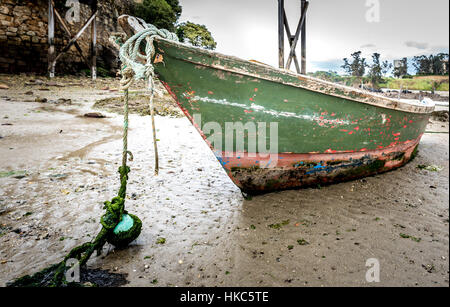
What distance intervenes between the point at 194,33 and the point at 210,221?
17193 mm

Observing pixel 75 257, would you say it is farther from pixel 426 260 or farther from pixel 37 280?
pixel 426 260

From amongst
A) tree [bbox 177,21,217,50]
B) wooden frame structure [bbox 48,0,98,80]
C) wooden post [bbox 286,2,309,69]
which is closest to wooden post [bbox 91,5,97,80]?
wooden frame structure [bbox 48,0,98,80]

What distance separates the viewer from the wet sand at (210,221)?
180cm

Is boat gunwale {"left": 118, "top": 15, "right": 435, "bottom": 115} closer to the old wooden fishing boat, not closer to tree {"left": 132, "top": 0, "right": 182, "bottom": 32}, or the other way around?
the old wooden fishing boat

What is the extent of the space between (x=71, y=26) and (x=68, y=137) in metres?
8.93

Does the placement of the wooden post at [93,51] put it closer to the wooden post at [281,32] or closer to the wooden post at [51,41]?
the wooden post at [51,41]

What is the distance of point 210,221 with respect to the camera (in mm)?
2502

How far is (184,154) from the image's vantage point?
4555 millimetres

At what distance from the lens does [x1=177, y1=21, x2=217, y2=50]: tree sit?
16688 mm

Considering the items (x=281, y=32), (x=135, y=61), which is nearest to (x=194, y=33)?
(x=281, y=32)

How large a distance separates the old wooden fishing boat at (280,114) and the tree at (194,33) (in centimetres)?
1499

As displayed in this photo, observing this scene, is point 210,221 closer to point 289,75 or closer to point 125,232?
point 125,232

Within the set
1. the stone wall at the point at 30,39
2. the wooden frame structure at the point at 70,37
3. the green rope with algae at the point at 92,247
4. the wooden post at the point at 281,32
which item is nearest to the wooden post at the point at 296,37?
the wooden post at the point at 281,32

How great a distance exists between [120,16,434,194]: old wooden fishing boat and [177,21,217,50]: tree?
1499 cm
